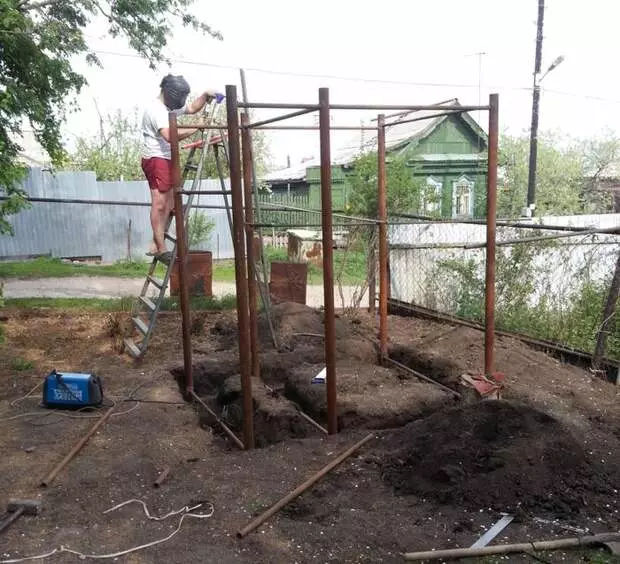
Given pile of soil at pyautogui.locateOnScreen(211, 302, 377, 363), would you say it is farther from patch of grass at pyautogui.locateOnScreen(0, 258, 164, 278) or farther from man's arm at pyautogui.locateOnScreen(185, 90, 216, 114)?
patch of grass at pyautogui.locateOnScreen(0, 258, 164, 278)

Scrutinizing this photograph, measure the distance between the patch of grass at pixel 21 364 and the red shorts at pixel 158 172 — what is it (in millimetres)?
2297

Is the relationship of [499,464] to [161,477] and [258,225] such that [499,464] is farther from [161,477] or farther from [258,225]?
[258,225]

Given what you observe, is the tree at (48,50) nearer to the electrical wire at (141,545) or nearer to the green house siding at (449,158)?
the electrical wire at (141,545)

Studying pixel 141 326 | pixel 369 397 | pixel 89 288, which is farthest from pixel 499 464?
pixel 89 288

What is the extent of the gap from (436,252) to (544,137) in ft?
87.0

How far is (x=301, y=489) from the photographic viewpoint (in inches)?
145

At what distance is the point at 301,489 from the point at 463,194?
21.0 m

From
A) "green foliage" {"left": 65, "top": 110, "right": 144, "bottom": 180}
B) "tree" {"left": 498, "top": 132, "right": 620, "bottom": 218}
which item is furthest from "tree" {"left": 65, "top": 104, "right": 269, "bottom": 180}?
"tree" {"left": 498, "top": 132, "right": 620, "bottom": 218}

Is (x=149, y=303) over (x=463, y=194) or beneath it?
beneath

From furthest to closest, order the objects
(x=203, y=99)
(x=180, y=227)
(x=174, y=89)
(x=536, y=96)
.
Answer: (x=536, y=96) < (x=174, y=89) < (x=203, y=99) < (x=180, y=227)

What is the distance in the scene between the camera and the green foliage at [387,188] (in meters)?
11.4

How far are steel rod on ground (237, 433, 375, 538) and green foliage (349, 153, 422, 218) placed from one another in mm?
7300

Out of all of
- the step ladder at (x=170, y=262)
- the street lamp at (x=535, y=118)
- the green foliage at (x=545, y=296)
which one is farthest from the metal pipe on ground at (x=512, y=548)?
the street lamp at (x=535, y=118)

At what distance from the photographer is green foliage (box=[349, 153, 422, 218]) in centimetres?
1141
